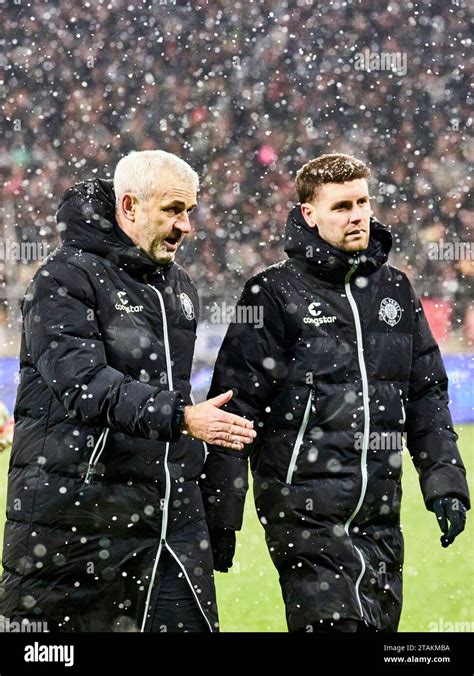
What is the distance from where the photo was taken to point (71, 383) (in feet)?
6.48

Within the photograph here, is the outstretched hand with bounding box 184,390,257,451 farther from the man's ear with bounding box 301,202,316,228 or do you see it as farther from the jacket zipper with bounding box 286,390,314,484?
the man's ear with bounding box 301,202,316,228

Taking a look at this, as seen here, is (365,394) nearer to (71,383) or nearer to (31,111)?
(71,383)

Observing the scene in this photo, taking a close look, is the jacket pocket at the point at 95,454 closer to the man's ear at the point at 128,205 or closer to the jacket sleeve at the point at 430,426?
the man's ear at the point at 128,205

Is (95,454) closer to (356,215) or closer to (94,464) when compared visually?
(94,464)

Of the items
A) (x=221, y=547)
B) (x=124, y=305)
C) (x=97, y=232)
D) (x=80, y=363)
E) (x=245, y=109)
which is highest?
(x=245, y=109)

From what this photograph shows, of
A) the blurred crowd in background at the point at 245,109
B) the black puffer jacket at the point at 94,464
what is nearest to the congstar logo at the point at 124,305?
the black puffer jacket at the point at 94,464

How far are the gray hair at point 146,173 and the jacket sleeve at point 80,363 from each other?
8.0 inches

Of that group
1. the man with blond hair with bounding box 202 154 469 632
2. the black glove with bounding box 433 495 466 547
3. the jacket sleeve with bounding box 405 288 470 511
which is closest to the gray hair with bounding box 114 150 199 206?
the man with blond hair with bounding box 202 154 469 632

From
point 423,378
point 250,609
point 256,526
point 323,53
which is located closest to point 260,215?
point 323,53

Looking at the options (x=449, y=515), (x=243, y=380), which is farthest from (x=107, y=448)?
(x=449, y=515)

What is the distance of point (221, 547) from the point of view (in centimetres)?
229

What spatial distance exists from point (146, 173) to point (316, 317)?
46cm

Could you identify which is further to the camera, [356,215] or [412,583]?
[412,583]

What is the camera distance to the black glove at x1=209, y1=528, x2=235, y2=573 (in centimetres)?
228
